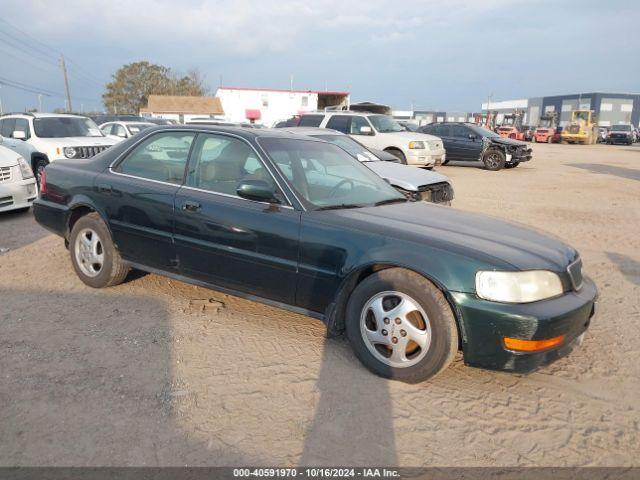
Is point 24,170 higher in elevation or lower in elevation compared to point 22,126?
lower

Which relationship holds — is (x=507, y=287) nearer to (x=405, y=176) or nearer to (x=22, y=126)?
(x=405, y=176)

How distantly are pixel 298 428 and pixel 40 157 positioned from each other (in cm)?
932

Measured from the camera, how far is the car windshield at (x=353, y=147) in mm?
8859

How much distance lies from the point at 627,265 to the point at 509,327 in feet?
13.3

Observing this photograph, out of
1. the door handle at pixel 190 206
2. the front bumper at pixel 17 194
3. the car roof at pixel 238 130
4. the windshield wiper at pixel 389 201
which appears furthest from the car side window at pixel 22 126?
the windshield wiper at pixel 389 201

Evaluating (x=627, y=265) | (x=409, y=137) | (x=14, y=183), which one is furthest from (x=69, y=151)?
(x=627, y=265)

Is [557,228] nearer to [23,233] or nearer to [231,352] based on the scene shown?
[231,352]

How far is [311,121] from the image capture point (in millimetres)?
14484

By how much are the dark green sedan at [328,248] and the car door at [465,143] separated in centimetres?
1426

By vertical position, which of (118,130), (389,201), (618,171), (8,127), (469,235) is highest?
(8,127)

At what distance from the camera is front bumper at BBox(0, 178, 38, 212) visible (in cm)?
754

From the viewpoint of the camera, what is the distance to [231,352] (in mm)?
3504

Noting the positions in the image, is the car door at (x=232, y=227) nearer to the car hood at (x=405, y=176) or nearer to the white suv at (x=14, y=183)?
the car hood at (x=405, y=176)

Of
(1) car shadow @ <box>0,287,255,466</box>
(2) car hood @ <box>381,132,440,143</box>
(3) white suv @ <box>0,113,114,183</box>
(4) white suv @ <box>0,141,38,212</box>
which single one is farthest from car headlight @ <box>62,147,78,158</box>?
(2) car hood @ <box>381,132,440,143</box>
